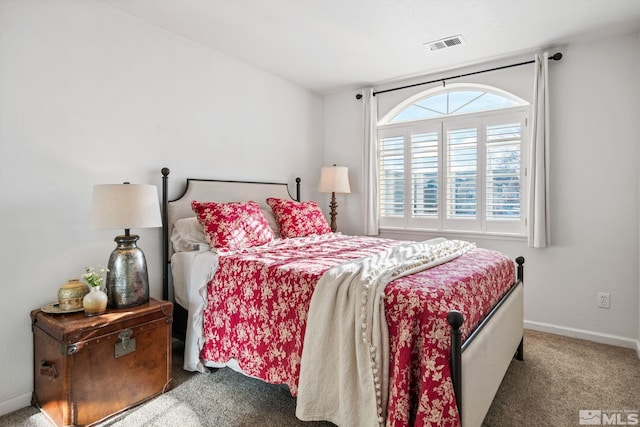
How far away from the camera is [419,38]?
9.87 ft

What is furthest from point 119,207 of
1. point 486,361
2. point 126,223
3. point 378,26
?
point 378,26

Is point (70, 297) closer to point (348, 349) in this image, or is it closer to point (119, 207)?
point (119, 207)

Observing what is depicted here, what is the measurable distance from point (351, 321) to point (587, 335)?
2.65 meters

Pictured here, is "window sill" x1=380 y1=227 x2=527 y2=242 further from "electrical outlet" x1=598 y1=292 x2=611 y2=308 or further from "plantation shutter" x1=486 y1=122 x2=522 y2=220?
"electrical outlet" x1=598 y1=292 x2=611 y2=308

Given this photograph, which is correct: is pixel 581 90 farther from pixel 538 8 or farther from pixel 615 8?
pixel 538 8

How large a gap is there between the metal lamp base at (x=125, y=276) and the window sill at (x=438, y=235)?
273cm

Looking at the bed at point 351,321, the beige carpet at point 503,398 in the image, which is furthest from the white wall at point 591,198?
the bed at point 351,321

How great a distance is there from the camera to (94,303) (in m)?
1.96

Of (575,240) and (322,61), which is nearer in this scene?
(575,240)

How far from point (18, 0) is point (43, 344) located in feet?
6.35

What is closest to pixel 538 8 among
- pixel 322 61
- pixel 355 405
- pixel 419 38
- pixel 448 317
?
pixel 419 38

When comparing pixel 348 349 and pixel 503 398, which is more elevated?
pixel 348 349

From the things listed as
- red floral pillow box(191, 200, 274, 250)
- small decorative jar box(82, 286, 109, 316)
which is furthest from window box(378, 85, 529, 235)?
small decorative jar box(82, 286, 109, 316)

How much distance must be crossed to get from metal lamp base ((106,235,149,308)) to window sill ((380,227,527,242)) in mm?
2733
